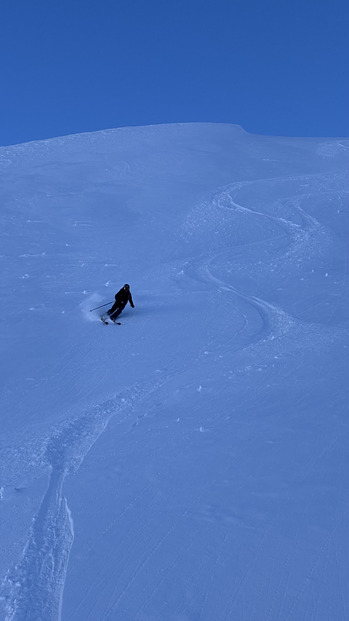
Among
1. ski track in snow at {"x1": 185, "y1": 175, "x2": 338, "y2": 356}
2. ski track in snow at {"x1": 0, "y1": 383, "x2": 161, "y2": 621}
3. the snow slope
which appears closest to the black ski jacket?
the snow slope

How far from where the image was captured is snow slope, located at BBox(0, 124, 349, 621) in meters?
4.54

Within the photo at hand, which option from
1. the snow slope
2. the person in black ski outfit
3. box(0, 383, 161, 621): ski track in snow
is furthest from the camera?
the person in black ski outfit

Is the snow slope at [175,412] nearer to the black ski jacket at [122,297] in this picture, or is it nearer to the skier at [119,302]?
the skier at [119,302]

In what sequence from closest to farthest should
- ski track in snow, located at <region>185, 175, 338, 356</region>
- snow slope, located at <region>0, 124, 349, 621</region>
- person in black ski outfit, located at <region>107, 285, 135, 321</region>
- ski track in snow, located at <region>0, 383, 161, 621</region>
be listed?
1. ski track in snow, located at <region>0, 383, 161, 621</region>
2. snow slope, located at <region>0, 124, 349, 621</region>
3. ski track in snow, located at <region>185, 175, 338, 356</region>
4. person in black ski outfit, located at <region>107, 285, 135, 321</region>

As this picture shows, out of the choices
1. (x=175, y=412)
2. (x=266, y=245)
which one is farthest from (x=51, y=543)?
(x=266, y=245)

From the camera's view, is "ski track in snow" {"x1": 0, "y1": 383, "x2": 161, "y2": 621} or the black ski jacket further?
the black ski jacket

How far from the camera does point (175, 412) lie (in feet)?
23.7

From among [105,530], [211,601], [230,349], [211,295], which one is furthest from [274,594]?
[211,295]

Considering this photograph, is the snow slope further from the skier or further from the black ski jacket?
the black ski jacket

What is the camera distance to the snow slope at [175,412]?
4543 mm

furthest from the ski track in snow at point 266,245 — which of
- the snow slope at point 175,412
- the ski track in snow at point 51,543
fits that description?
the ski track in snow at point 51,543

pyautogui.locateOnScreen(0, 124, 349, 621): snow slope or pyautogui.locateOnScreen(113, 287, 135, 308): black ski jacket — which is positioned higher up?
pyautogui.locateOnScreen(113, 287, 135, 308): black ski jacket

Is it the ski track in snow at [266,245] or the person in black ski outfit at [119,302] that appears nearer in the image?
the ski track in snow at [266,245]

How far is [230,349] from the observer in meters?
9.17
